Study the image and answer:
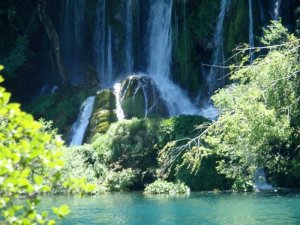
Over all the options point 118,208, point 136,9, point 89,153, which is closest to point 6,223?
point 118,208

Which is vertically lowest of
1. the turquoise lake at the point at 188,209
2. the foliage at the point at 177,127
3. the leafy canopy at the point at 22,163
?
the leafy canopy at the point at 22,163

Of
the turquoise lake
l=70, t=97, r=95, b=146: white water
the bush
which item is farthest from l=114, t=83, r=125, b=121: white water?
the turquoise lake

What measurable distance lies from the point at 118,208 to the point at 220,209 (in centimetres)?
298

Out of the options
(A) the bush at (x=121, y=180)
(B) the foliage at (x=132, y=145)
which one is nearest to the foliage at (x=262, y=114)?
(A) the bush at (x=121, y=180)

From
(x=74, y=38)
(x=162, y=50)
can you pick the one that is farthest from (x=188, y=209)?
(x=74, y=38)

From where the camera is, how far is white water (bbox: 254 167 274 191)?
73.4 ft

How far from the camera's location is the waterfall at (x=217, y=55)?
98.7 ft

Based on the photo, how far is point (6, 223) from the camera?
194 inches

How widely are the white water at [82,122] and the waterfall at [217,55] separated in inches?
206

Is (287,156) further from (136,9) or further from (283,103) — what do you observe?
(136,9)

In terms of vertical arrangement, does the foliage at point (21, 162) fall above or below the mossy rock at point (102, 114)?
below

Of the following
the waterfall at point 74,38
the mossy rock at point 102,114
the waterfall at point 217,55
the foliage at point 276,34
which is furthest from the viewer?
the waterfall at point 74,38

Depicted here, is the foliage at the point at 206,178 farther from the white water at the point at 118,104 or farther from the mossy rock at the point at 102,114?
the white water at the point at 118,104

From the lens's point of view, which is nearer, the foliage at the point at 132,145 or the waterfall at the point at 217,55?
the foliage at the point at 132,145
